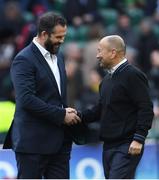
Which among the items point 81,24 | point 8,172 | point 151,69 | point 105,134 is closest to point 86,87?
point 151,69

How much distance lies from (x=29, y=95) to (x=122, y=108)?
2.45ft

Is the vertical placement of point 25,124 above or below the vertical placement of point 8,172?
above

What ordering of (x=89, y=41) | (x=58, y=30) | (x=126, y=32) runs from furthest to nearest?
1. (x=126, y=32)
2. (x=89, y=41)
3. (x=58, y=30)

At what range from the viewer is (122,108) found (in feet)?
21.1

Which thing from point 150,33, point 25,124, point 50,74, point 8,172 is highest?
point 150,33

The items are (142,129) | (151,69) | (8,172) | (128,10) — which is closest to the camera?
(142,129)

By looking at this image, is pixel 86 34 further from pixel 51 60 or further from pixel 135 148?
pixel 135 148

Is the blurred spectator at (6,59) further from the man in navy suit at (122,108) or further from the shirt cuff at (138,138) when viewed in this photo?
the shirt cuff at (138,138)

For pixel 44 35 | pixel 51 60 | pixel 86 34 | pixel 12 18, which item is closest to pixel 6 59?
pixel 12 18

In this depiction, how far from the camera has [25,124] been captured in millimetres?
6438

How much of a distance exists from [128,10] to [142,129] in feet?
29.0

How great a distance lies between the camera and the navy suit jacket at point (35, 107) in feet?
20.8

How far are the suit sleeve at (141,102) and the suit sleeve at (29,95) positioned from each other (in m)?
0.58

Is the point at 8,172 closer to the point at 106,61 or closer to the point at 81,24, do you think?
the point at 106,61
